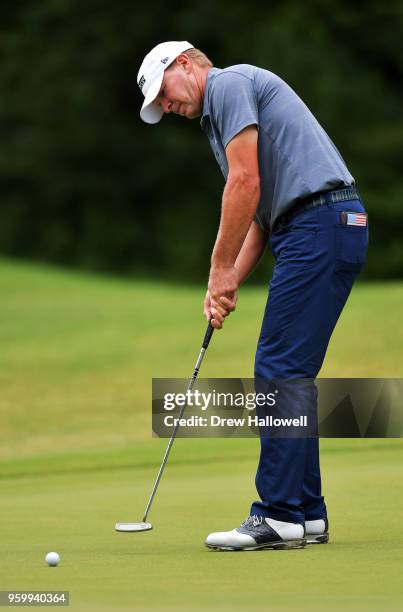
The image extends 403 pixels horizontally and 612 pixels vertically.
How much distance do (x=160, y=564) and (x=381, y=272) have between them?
24.3 metres

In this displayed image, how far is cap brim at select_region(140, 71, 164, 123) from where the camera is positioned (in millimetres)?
3977

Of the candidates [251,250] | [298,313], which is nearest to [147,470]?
[251,250]

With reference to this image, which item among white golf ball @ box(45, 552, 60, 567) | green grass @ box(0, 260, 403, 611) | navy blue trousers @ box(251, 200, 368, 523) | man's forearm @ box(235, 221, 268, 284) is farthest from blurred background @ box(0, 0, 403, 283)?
white golf ball @ box(45, 552, 60, 567)

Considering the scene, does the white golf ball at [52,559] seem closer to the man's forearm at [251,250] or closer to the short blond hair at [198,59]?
the man's forearm at [251,250]

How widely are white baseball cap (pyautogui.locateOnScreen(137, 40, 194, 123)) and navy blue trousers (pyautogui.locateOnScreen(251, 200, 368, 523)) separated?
0.57 metres

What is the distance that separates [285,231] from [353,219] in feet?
0.66

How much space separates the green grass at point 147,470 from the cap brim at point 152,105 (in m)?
1.28

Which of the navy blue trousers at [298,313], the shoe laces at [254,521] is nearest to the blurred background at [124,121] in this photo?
the navy blue trousers at [298,313]

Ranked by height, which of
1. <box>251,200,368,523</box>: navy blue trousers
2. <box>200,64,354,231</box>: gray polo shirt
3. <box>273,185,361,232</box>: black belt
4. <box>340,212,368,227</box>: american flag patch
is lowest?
<box>251,200,368,523</box>: navy blue trousers

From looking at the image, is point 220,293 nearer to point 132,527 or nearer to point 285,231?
point 285,231

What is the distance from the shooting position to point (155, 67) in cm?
397

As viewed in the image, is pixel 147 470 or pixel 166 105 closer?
pixel 166 105

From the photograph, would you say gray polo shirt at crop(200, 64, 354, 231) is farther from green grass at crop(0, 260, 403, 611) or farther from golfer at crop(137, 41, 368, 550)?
green grass at crop(0, 260, 403, 611)

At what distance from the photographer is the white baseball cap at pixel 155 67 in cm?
395
